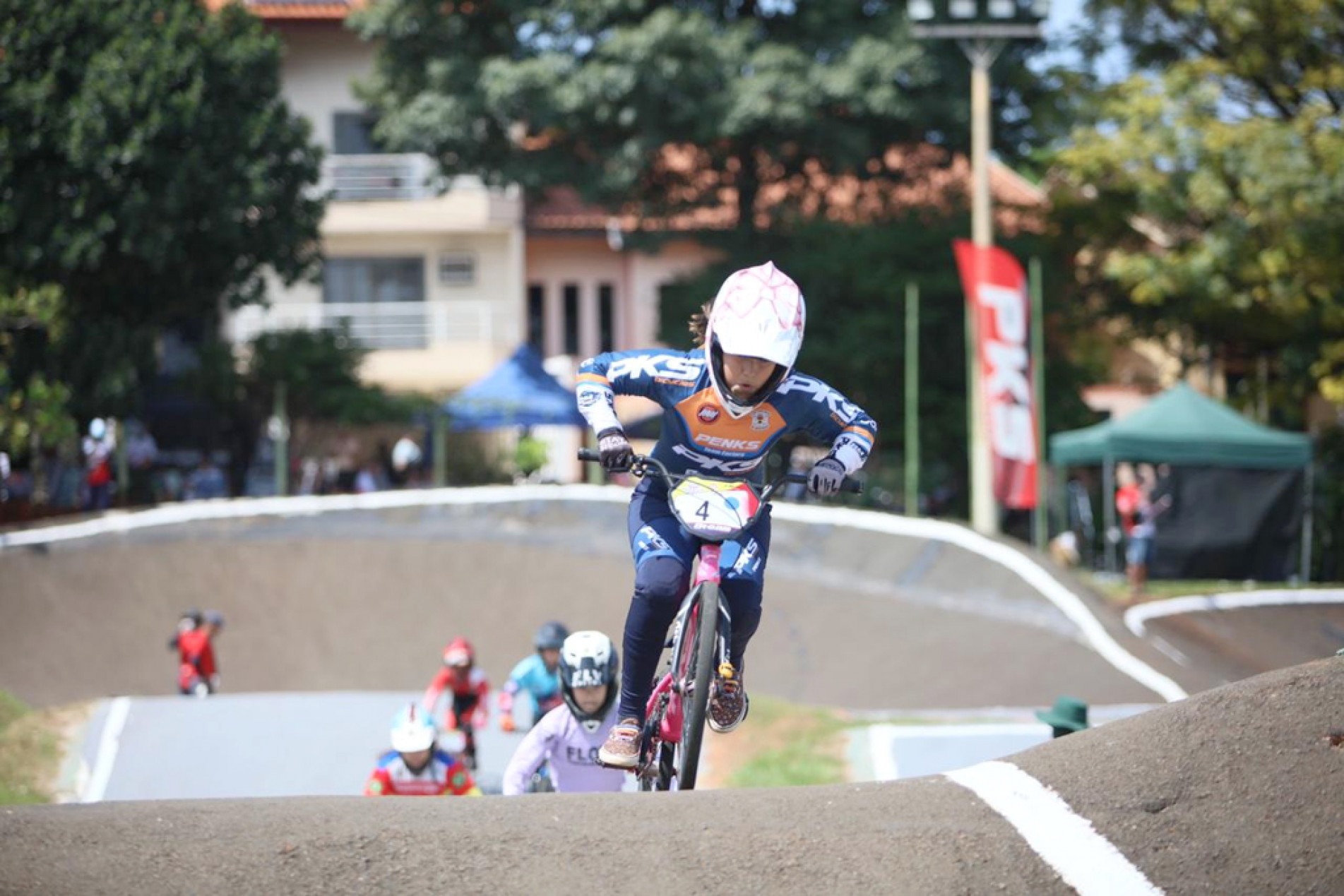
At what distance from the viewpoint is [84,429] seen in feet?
95.9

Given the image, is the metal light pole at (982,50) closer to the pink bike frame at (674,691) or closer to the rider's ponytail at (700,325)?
the rider's ponytail at (700,325)

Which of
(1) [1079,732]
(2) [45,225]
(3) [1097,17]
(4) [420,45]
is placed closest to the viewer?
(1) [1079,732]

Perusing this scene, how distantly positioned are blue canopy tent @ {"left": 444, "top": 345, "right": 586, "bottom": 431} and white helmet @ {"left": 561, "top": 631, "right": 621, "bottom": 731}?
2181cm

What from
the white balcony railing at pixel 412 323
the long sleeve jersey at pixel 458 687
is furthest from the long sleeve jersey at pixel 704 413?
the white balcony railing at pixel 412 323

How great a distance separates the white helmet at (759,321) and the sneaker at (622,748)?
5.46ft

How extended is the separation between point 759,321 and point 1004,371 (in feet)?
56.3

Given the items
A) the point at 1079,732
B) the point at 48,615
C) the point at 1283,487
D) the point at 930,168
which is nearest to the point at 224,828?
the point at 1079,732

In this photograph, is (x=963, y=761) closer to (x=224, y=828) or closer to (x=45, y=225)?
(x=224, y=828)

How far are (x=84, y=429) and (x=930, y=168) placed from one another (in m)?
18.3

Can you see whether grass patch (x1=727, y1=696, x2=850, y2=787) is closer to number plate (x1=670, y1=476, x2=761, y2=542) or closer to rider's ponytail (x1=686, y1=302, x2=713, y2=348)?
rider's ponytail (x1=686, y1=302, x2=713, y2=348)

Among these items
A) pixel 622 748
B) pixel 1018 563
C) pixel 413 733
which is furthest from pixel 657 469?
pixel 1018 563

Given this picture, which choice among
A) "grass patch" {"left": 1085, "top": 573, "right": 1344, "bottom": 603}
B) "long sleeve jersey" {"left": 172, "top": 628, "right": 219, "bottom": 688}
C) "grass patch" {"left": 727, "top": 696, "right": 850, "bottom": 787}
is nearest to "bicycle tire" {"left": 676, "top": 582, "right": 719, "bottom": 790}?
"grass patch" {"left": 727, "top": 696, "right": 850, "bottom": 787}

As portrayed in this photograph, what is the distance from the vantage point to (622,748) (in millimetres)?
7355

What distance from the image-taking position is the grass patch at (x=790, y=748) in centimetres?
1381
